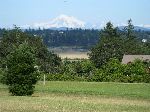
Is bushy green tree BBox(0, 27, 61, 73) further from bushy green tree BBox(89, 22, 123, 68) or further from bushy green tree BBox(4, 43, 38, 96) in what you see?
bushy green tree BBox(4, 43, 38, 96)

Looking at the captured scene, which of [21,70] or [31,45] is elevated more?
[21,70]

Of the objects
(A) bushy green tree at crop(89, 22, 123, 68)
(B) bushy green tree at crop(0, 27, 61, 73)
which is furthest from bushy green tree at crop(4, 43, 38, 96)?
(A) bushy green tree at crop(89, 22, 123, 68)

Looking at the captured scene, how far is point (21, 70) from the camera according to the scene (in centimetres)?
3306

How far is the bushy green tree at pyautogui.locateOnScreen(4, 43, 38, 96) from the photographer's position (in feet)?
108

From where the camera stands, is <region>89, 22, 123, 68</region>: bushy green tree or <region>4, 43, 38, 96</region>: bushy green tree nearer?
<region>4, 43, 38, 96</region>: bushy green tree

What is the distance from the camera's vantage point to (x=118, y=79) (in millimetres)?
61812

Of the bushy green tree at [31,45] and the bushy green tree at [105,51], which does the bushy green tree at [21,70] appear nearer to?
the bushy green tree at [31,45]

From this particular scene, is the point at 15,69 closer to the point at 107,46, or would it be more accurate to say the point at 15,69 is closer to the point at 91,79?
the point at 91,79

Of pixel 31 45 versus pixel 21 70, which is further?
pixel 31 45

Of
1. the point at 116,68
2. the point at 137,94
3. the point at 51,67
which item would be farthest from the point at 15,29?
the point at 137,94

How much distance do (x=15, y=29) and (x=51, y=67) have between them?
18695 millimetres

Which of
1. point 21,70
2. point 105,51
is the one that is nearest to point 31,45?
point 105,51

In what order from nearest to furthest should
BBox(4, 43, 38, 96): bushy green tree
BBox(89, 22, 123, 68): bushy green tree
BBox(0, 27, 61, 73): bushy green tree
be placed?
1. BBox(4, 43, 38, 96): bushy green tree
2. BBox(89, 22, 123, 68): bushy green tree
3. BBox(0, 27, 61, 73): bushy green tree

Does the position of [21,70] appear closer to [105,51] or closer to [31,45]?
[31,45]
